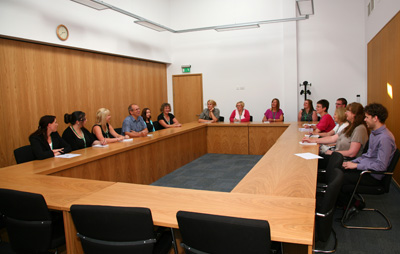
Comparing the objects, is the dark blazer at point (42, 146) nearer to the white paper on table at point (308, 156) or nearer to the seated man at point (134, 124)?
the seated man at point (134, 124)

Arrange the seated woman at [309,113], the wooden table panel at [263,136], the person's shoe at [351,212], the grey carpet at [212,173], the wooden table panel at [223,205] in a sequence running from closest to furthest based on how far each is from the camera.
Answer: the wooden table panel at [223,205], the person's shoe at [351,212], the grey carpet at [212,173], the wooden table panel at [263,136], the seated woman at [309,113]

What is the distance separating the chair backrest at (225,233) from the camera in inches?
53.2

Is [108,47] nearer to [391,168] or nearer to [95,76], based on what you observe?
[95,76]

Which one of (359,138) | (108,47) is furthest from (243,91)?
(359,138)

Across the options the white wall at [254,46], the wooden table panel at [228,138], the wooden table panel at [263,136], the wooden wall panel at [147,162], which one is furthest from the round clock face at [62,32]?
the wooden table panel at [263,136]

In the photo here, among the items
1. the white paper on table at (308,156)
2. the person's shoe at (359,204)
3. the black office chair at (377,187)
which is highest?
the white paper on table at (308,156)

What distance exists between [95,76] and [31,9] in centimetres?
190

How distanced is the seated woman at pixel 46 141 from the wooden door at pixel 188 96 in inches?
236

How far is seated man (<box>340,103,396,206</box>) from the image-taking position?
9.75 feet

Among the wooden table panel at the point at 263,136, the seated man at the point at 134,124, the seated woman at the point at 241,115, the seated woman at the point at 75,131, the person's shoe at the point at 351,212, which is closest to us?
the person's shoe at the point at 351,212

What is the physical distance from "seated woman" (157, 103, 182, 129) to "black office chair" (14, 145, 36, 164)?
3.17m

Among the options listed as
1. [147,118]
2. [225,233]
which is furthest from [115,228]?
[147,118]

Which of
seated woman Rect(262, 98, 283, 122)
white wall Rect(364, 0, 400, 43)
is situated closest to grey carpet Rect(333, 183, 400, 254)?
→ white wall Rect(364, 0, 400, 43)

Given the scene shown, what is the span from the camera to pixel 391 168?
2.96m
